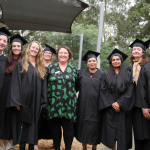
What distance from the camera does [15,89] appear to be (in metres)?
3.53

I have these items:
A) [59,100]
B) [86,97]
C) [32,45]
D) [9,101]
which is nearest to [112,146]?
[86,97]

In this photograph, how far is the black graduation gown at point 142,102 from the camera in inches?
137

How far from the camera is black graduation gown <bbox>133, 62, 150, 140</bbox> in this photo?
11.4 feet

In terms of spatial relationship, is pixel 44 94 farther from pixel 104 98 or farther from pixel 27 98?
pixel 104 98

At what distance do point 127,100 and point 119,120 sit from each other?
43 cm

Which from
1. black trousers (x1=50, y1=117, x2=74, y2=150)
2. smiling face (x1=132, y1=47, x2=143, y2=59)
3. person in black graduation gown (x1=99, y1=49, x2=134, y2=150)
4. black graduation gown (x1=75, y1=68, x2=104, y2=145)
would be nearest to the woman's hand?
person in black graduation gown (x1=99, y1=49, x2=134, y2=150)

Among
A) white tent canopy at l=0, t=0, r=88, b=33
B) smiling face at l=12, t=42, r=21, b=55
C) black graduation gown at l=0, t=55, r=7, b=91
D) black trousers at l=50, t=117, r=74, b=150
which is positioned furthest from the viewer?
white tent canopy at l=0, t=0, r=88, b=33

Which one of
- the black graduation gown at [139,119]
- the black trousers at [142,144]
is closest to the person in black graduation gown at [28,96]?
the black graduation gown at [139,119]

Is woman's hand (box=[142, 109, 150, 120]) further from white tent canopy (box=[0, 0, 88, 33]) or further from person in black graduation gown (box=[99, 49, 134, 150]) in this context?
white tent canopy (box=[0, 0, 88, 33])

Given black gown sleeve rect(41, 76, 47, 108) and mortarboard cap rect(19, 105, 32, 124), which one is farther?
black gown sleeve rect(41, 76, 47, 108)

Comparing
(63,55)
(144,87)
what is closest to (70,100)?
(63,55)

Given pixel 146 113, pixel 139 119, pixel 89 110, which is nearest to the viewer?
pixel 146 113

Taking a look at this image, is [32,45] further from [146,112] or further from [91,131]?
[146,112]

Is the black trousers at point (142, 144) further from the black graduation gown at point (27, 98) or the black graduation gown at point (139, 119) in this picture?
the black graduation gown at point (27, 98)
